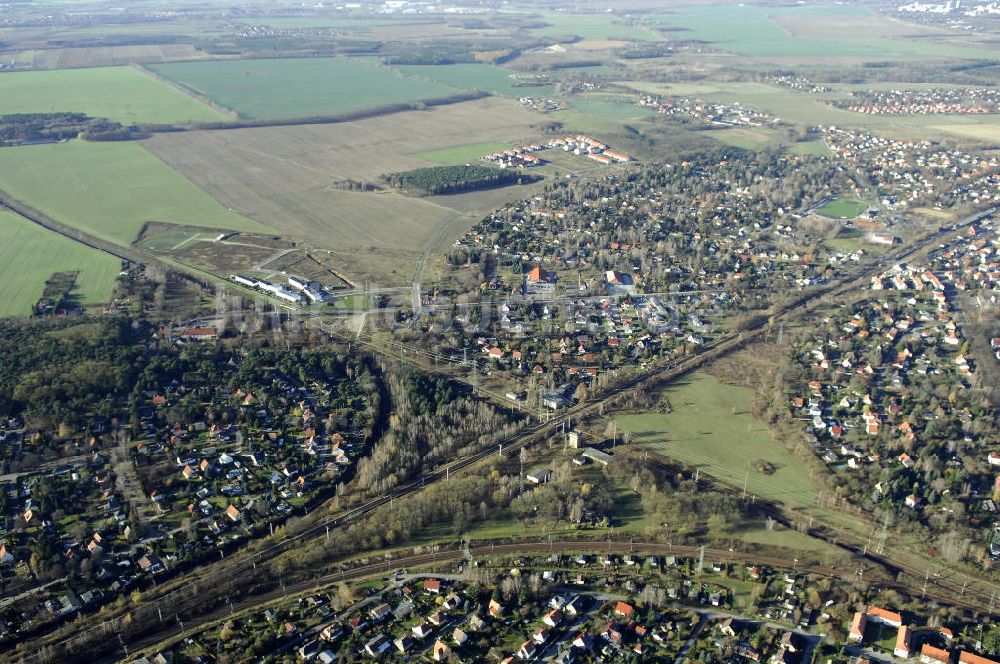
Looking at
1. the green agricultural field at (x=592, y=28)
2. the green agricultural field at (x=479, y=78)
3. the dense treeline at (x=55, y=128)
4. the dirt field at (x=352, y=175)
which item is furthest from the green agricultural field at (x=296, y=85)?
the green agricultural field at (x=592, y=28)

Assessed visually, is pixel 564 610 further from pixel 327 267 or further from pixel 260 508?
pixel 327 267

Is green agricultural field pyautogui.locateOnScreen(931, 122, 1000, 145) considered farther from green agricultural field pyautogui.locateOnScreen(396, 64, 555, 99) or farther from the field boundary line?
the field boundary line

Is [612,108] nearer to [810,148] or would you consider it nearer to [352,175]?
[810,148]

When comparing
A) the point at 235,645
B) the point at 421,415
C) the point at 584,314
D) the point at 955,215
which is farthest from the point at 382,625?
the point at 955,215

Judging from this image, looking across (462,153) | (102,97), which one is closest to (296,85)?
(102,97)

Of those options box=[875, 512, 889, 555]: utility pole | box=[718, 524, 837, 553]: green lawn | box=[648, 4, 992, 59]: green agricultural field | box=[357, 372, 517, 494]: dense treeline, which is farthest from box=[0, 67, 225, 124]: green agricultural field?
box=[648, 4, 992, 59]: green agricultural field

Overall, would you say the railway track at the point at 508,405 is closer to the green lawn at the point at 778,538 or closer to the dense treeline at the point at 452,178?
the green lawn at the point at 778,538
